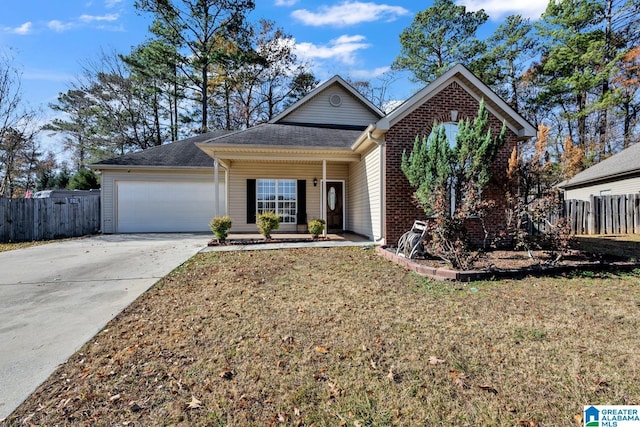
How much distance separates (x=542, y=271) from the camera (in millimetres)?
5664

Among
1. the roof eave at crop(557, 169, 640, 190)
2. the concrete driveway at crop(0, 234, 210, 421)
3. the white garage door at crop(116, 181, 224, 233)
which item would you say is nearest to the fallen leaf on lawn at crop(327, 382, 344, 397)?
the concrete driveway at crop(0, 234, 210, 421)

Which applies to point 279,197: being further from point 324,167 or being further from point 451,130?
point 451,130

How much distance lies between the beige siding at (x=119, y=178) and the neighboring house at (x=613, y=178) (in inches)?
707

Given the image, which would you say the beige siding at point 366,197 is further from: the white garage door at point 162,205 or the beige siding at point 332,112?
the white garage door at point 162,205

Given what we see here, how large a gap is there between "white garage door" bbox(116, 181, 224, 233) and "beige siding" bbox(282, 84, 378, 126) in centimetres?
494

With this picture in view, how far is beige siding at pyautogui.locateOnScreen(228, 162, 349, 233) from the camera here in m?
12.2

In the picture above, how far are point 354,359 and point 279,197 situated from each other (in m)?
10.1

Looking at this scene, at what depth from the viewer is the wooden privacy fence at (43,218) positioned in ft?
38.0

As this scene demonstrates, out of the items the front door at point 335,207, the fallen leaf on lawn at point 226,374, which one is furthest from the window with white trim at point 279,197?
the fallen leaf on lawn at point 226,374

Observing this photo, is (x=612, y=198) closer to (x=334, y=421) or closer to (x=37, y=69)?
(x=334, y=421)

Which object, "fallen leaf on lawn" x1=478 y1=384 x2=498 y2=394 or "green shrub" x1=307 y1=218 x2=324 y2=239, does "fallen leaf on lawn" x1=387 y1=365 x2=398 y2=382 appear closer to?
"fallen leaf on lawn" x1=478 y1=384 x2=498 y2=394

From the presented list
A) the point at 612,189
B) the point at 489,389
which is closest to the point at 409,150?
the point at 489,389

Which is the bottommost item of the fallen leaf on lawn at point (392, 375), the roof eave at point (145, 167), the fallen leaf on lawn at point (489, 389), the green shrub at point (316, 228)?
the fallen leaf on lawn at point (489, 389)

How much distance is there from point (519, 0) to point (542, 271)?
78.2ft
